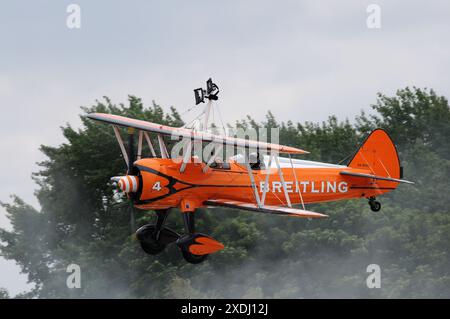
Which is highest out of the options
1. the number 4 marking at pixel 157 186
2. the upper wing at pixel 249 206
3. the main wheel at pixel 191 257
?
the number 4 marking at pixel 157 186

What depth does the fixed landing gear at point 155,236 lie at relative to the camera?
27.8 metres

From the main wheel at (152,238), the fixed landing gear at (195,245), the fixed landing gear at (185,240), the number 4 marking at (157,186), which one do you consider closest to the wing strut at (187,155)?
the number 4 marking at (157,186)

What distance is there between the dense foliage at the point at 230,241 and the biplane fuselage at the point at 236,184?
9.66m

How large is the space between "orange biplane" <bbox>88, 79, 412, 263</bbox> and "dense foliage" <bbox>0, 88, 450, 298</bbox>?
376 inches

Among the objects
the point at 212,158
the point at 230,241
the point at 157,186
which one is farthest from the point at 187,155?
the point at 230,241

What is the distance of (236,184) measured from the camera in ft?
91.0

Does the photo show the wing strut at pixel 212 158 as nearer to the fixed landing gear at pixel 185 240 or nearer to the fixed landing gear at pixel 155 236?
the fixed landing gear at pixel 185 240

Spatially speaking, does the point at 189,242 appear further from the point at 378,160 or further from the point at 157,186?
the point at 378,160

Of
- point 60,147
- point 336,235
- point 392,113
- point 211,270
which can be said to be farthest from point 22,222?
point 392,113

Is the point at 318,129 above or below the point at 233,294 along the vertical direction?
above
